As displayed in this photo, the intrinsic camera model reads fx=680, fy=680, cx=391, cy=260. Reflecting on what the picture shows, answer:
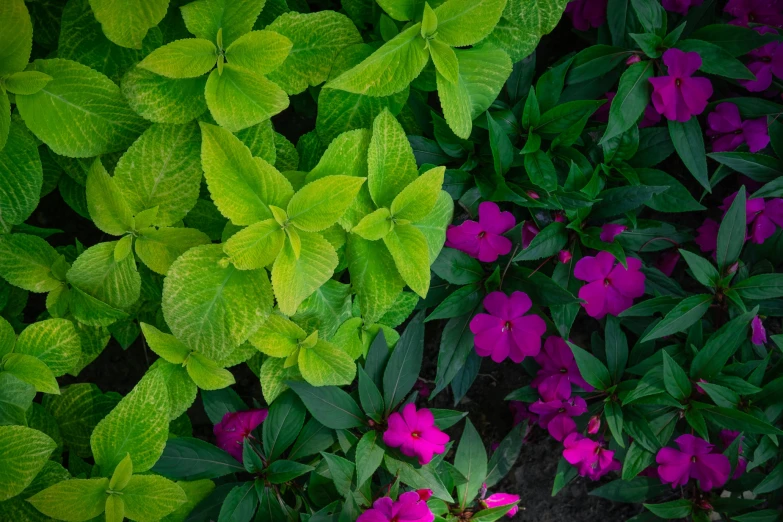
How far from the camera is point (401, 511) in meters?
1.21

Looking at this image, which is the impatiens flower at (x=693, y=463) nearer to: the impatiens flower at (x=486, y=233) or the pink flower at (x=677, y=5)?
the impatiens flower at (x=486, y=233)

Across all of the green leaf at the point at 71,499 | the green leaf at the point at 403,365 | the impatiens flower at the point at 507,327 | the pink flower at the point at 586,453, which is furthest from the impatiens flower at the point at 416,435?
the green leaf at the point at 71,499

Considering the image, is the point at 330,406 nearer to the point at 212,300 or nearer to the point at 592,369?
the point at 212,300

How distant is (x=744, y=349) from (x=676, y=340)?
0.13 m

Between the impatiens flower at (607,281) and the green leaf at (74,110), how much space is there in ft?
2.90

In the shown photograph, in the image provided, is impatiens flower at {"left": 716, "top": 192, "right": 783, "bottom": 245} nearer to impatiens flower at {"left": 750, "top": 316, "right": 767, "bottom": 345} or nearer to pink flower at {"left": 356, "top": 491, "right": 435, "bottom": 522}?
impatiens flower at {"left": 750, "top": 316, "right": 767, "bottom": 345}

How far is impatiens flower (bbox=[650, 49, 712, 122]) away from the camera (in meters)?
1.30

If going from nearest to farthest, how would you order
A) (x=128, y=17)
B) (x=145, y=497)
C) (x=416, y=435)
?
(x=128, y=17) < (x=145, y=497) < (x=416, y=435)

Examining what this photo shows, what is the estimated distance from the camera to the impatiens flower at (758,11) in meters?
1.43

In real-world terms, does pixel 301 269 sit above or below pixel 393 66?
below

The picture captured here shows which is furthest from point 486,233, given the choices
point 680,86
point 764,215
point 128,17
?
point 128,17

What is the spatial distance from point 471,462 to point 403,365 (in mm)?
285

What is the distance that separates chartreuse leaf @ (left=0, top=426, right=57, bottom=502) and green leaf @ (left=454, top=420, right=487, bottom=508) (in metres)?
0.81

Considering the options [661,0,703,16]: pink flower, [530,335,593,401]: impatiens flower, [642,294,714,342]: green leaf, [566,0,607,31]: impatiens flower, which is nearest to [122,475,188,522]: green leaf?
[530,335,593,401]: impatiens flower
